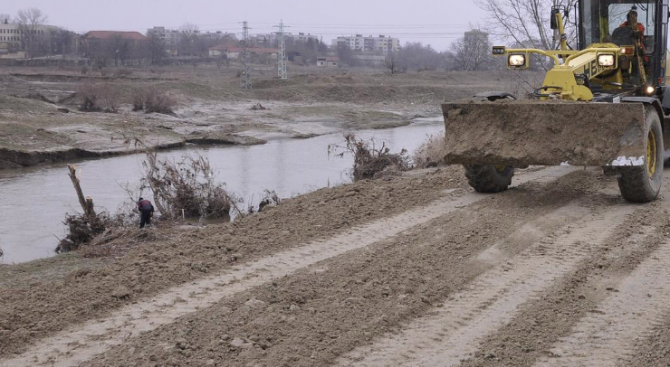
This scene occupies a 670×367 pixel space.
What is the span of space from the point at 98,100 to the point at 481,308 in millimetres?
30129

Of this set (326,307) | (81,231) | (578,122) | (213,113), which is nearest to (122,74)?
(213,113)

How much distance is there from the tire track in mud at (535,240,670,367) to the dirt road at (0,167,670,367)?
0.05 feet

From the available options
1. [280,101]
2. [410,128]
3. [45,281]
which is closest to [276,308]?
[45,281]

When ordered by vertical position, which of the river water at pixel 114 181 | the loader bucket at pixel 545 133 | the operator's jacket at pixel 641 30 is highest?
the operator's jacket at pixel 641 30

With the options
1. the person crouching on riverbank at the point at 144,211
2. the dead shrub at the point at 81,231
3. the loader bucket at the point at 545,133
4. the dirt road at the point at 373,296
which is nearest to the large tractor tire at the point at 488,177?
the loader bucket at the point at 545,133

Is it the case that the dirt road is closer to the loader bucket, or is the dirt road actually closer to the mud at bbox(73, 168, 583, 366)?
the mud at bbox(73, 168, 583, 366)

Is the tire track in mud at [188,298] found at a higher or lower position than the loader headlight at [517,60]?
lower

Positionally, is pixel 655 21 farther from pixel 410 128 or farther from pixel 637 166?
pixel 410 128

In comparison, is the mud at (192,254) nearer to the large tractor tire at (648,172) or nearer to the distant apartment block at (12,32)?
the large tractor tire at (648,172)

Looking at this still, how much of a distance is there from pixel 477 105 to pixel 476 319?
14.7 feet

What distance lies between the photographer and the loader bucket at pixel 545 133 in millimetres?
9594

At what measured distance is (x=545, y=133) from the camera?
390 inches

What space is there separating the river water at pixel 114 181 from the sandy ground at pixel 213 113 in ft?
3.57

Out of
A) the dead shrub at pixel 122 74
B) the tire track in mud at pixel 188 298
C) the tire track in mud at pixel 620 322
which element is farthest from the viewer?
the dead shrub at pixel 122 74
